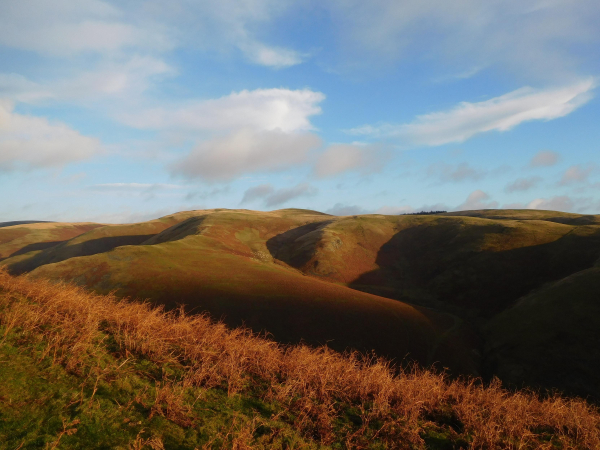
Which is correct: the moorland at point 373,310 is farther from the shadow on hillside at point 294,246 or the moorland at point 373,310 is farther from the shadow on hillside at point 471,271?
the shadow on hillside at point 294,246

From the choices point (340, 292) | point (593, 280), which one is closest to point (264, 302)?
point (340, 292)

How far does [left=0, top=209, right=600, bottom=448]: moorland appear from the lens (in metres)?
11.2

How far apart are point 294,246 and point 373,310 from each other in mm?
56303

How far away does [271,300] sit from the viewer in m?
49.7

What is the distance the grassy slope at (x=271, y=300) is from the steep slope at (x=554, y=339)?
551 centimetres

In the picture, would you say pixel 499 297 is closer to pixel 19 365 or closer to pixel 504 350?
pixel 504 350

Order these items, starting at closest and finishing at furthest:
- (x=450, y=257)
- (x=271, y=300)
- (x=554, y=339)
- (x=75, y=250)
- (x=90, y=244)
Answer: (x=554, y=339), (x=271, y=300), (x=450, y=257), (x=75, y=250), (x=90, y=244)

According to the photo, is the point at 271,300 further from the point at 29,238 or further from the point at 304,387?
the point at 29,238

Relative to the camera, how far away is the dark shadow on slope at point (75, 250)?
11650cm

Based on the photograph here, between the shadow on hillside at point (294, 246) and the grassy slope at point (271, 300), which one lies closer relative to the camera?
the grassy slope at point (271, 300)

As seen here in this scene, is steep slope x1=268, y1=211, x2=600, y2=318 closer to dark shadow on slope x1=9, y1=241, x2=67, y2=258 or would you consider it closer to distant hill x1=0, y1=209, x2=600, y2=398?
distant hill x1=0, y1=209, x2=600, y2=398

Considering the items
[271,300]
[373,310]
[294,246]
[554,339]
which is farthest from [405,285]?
[271,300]

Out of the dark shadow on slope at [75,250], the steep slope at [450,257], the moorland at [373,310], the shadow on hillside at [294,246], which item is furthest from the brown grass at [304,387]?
the dark shadow on slope at [75,250]

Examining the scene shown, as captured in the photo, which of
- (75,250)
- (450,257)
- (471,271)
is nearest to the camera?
(471,271)
